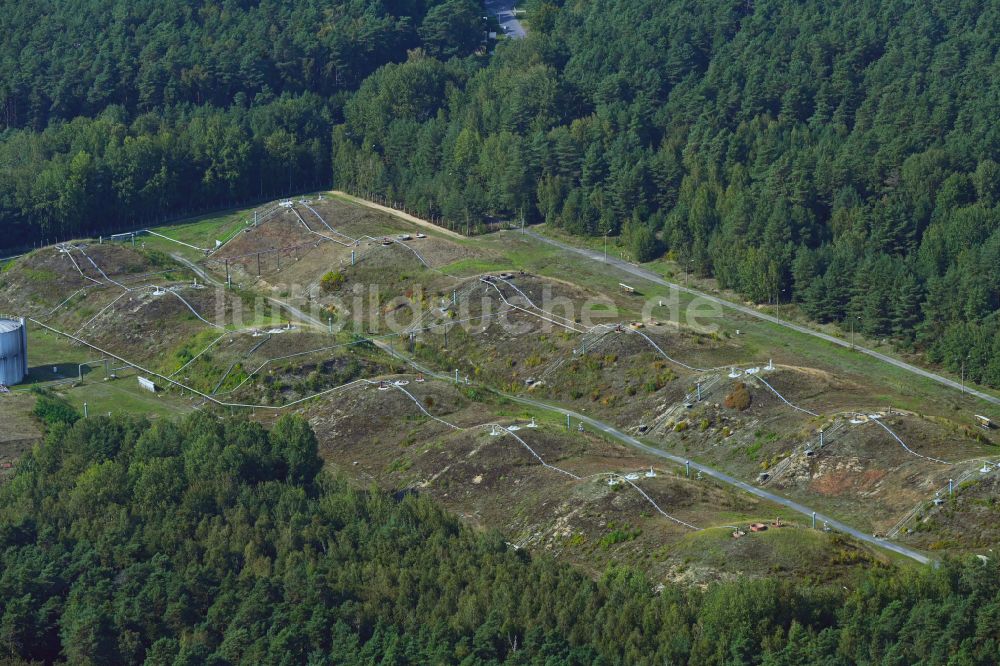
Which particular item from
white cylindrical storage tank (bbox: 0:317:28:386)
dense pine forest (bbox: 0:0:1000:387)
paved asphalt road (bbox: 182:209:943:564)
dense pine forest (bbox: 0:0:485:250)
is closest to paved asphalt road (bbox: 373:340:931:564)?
paved asphalt road (bbox: 182:209:943:564)

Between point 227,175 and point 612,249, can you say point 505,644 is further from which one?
point 227,175

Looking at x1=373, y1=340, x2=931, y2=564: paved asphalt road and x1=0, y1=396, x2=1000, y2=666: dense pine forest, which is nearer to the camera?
x1=0, y1=396, x2=1000, y2=666: dense pine forest

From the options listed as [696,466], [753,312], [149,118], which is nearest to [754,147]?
[753,312]

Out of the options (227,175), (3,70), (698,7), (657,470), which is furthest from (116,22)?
(657,470)

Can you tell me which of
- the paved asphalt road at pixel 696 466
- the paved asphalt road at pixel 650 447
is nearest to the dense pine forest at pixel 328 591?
the paved asphalt road at pixel 696 466

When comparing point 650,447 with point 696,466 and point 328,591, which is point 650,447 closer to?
point 696,466

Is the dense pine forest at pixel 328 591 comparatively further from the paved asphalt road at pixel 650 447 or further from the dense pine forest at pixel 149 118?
the dense pine forest at pixel 149 118

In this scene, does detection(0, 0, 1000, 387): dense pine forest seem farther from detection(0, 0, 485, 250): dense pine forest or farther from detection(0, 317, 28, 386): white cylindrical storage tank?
detection(0, 317, 28, 386): white cylindrical storage tank
